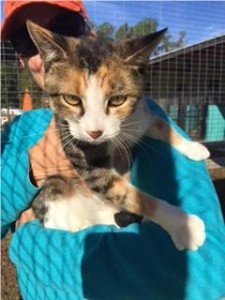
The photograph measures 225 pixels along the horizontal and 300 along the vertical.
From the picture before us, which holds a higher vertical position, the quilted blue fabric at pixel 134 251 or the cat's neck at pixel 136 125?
the cat's neck at pixel 136 125

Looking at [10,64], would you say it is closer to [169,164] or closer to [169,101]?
[169,164]

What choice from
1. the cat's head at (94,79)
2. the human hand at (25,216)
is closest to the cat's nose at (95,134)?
the cat's head at (94,79)

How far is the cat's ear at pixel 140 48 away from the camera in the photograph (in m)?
0.94

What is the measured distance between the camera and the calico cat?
3.15 ft

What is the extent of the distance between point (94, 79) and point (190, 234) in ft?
1.37

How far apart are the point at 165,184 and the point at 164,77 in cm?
505

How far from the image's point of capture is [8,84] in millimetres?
3863

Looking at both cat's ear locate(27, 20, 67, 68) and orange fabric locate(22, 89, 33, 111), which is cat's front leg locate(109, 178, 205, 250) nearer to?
cat's ear locate(27, 20, 67, 68)

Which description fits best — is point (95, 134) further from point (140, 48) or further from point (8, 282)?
point (8, 282)

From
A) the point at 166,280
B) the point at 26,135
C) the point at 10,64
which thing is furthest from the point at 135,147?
the point at 10,64

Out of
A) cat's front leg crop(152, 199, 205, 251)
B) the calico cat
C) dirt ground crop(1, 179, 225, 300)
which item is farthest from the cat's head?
dirt ground crop(1, 179, 225, 300)

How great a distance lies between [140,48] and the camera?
0.95 metres

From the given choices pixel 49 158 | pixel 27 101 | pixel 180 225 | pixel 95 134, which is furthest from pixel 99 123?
pixel 27 101

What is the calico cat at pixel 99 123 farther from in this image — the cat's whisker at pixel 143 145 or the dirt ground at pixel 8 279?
the dirt ground at pixel 8 279
